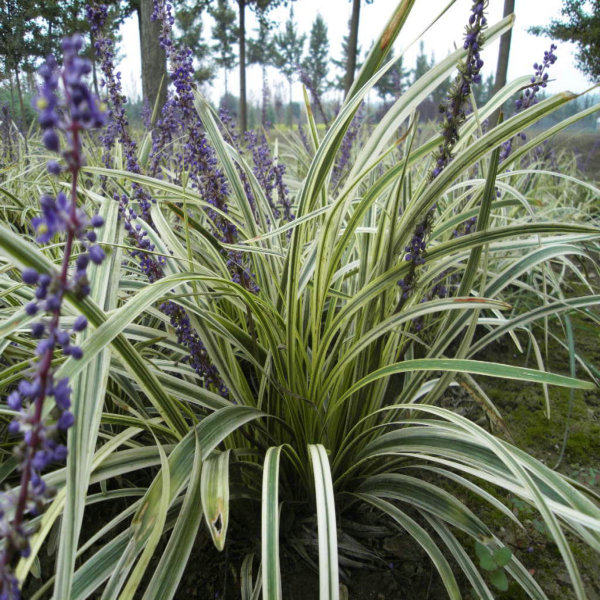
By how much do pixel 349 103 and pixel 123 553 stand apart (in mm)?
1007

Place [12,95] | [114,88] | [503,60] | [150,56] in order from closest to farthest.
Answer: [114,88] < [12,95] < [150,56] < [503,60]

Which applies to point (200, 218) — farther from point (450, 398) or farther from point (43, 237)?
point (43, 237)

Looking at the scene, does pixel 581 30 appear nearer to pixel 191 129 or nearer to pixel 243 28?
pixel 243 28

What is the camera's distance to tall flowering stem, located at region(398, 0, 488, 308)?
0.84 m

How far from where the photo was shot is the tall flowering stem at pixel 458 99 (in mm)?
836

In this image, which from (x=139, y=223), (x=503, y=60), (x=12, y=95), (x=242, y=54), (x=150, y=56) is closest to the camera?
(x=139, y=223)

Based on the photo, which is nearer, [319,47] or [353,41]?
[353,41]

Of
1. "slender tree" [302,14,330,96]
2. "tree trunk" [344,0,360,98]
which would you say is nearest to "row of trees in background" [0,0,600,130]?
"tree trunk" [344,0,360,98]

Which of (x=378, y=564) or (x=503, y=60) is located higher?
(x=503, y=60)

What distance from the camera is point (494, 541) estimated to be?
36.9 inches

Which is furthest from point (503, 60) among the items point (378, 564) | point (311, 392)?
point (378, 564)

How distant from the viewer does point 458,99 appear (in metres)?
0.87

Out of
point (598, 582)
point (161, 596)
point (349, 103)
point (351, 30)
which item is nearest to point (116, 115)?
point (349, 103)

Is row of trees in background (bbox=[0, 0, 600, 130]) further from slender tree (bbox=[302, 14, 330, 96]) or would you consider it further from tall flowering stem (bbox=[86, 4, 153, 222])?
slender tree (bbox=[302, 14, 330, 96])
